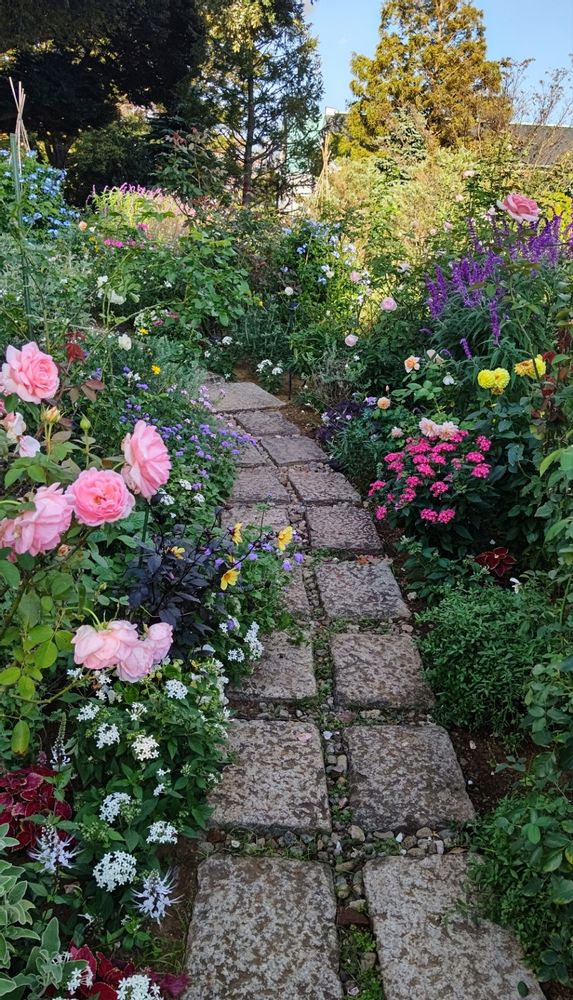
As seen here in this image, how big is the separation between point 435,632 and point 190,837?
0.95 m

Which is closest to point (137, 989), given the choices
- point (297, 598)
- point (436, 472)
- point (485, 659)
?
point (485, 659)

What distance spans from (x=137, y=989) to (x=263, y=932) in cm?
28

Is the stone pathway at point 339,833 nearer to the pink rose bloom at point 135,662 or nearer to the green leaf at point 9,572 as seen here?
the pink rose bloom at point 135,662

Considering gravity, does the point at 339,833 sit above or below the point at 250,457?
below

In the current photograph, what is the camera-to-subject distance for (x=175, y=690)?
1.55m

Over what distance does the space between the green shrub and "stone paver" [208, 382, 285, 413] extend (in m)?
2.51

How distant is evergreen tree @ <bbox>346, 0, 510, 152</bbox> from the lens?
13.1 metres

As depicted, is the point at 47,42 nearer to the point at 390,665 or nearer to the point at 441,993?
the point at 390,665

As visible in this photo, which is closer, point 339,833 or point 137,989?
point 137,989

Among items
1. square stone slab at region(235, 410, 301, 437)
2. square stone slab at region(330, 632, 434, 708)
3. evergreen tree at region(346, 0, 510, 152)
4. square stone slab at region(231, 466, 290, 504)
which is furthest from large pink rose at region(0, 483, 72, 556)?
evergreen tree at region(346, 0, 510, 152)

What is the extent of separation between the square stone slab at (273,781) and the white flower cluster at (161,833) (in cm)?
22

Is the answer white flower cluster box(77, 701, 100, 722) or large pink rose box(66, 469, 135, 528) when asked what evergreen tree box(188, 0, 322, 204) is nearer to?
white flower cluster box(77, 701, 100, 722)

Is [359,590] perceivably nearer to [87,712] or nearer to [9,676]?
[87,712]

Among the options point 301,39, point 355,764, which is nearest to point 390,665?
point 355,764
